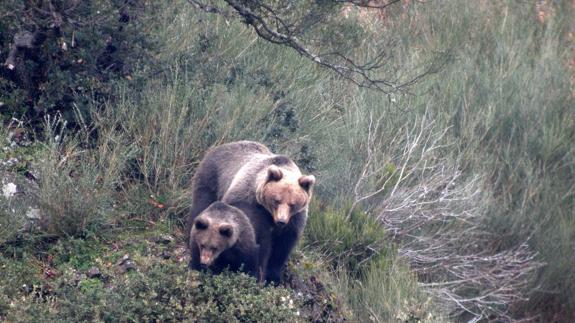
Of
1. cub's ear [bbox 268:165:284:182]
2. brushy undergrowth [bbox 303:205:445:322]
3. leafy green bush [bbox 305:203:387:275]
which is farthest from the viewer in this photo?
leafy green bush [bbox 305:203:387:275]

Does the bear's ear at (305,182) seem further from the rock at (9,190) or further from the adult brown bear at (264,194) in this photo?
the rock at (9,190)

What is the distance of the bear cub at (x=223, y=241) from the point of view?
22.0ft

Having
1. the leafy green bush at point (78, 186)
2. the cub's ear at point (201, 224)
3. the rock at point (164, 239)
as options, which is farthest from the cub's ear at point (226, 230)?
the leafy green bush at point (78, 186)

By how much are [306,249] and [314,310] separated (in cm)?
160

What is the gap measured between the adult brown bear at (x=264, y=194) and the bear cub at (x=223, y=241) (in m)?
0.21

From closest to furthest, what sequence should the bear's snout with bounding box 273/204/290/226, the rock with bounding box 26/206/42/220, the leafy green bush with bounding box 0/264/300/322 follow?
the leafy green bush with bounding box 0/264/300/322, the bear's snout with bounding box 273/204/290/226, the rock with bounding box 26/206/42/220

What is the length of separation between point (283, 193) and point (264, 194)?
0.61 ft

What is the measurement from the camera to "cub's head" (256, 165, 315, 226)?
7.08 meters

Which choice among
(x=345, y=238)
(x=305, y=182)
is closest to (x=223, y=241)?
(x=305, y=182)

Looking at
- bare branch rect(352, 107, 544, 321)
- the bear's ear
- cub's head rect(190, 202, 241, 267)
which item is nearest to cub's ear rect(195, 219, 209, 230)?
cub's head rect(190, 202, 241, 267)

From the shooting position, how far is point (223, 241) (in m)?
6.72

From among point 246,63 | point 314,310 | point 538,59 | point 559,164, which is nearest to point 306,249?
point 314,310

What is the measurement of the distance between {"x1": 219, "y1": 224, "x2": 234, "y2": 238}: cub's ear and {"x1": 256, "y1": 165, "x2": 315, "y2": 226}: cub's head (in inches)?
18.5

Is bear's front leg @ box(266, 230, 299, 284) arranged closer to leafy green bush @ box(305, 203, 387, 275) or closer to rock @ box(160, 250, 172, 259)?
rock @ box(160, 250, 172, 259)
